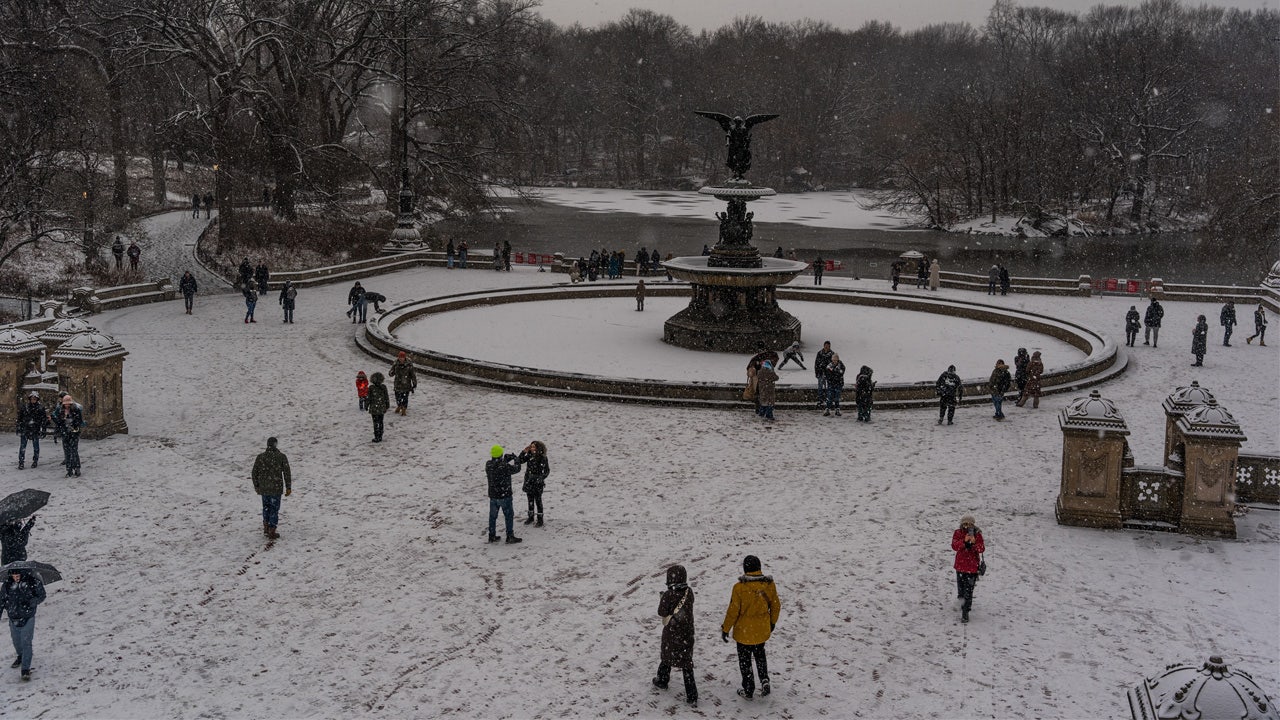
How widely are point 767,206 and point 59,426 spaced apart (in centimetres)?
8189

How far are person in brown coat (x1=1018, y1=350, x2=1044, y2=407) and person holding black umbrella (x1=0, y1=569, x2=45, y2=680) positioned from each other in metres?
16.3

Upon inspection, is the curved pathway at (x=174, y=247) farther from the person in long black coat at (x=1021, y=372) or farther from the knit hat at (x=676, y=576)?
the knit hat at (x=676, y=576)

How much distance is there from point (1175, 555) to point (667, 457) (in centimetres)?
704

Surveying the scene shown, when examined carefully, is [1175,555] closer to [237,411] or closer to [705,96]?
[237,411]

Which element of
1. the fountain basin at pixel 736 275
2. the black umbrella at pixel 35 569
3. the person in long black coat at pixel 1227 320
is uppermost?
the fountain basin at pixel 736 275

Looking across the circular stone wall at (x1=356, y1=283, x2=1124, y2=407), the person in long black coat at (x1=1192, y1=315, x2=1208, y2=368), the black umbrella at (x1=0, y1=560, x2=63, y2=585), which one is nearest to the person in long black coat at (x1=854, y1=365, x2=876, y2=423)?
the circular stone wall at (x1=356, y1=283, x2=1124, y2=407)

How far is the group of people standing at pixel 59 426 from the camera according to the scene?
569 inches

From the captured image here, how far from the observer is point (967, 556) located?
33.9 feet

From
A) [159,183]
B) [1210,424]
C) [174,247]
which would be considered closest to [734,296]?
[1210,424]

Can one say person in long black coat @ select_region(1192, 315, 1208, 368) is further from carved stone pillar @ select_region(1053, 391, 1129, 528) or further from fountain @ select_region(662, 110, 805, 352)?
carved stone pillar @ select_region(1053, 391, 1129, 528)

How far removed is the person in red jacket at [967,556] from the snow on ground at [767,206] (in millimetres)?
59481

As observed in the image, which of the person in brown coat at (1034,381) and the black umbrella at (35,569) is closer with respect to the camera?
the black umbrella at (35,569)

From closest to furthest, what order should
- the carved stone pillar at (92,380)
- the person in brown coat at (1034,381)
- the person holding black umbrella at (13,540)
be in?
the person holding black umbrella at (13,540) → the carved stone pillar at (92,380) → the person in brown coat at (1034,381)

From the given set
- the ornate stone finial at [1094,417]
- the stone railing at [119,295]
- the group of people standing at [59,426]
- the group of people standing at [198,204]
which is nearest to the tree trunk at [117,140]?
the group of people standing at [198,204]
